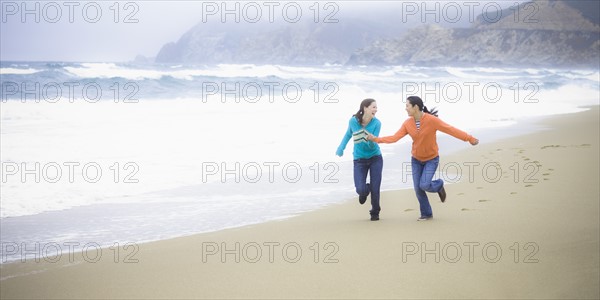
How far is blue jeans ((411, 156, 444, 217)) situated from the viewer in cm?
638

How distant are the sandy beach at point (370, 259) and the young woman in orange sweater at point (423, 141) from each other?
37cm

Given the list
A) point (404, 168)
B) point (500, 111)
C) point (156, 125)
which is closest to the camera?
point (404, 168)

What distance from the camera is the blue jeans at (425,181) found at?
638 centimetres

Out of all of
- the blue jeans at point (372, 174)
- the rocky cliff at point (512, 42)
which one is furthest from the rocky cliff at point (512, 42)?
the blue jeans at point (372, 174)

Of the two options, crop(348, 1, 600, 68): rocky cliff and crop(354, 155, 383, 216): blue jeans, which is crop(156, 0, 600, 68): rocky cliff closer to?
crop(348, 1, 600, 68): rocky cliff

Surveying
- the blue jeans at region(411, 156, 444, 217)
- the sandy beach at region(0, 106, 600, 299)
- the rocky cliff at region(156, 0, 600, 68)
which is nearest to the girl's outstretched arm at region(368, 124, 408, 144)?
the blue jeans at region(411, 156, 444, 217)

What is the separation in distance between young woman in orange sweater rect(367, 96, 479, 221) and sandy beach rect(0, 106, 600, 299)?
370mm

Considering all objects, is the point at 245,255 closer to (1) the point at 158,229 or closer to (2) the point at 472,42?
(1) the point at 158,229

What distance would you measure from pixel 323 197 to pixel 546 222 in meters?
3.22

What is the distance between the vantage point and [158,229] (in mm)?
6508

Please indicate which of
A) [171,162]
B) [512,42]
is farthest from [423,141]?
[512,42]

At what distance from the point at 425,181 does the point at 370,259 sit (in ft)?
5.55

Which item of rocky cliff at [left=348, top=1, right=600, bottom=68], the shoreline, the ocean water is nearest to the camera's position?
the shoreline

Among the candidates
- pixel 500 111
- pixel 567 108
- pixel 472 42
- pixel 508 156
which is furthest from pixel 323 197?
pixel 472 42
